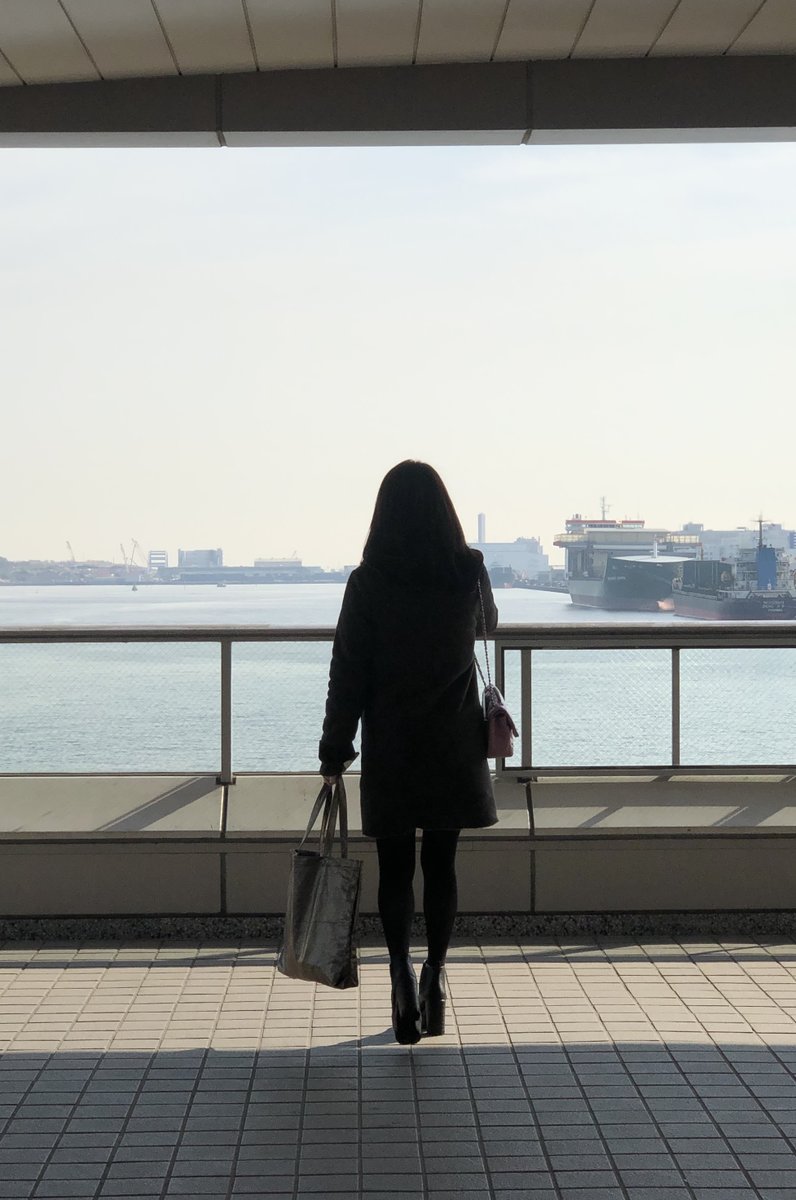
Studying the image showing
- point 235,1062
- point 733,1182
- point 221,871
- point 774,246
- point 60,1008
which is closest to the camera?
point 733,1182

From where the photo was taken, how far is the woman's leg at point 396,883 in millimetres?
4473

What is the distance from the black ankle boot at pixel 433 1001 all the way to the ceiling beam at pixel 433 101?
127 inches

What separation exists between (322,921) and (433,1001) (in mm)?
494

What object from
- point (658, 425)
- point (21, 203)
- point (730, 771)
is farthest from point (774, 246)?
point (730, 771)

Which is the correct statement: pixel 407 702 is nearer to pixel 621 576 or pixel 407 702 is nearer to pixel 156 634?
pixel 156 634

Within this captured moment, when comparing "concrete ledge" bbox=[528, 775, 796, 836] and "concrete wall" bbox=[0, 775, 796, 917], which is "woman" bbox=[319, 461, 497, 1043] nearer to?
"concrete wall" bbox=[0, 775, 796, 917]

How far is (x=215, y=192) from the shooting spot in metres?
98.8

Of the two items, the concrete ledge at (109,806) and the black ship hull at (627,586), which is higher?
the black ship hull at (627,586)

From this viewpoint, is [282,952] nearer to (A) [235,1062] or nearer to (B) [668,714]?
(A) [235,1062]

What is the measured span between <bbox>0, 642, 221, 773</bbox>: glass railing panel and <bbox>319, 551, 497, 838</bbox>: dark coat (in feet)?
5.43

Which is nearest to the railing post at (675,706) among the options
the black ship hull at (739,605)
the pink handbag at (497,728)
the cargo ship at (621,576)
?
the pink handbag at (497,728)

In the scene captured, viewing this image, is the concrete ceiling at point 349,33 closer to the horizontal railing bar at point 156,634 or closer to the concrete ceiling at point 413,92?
the concrete ceiling at point 413,92

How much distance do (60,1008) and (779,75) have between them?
4504 mm

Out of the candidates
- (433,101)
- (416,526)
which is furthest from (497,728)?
(433,101)
